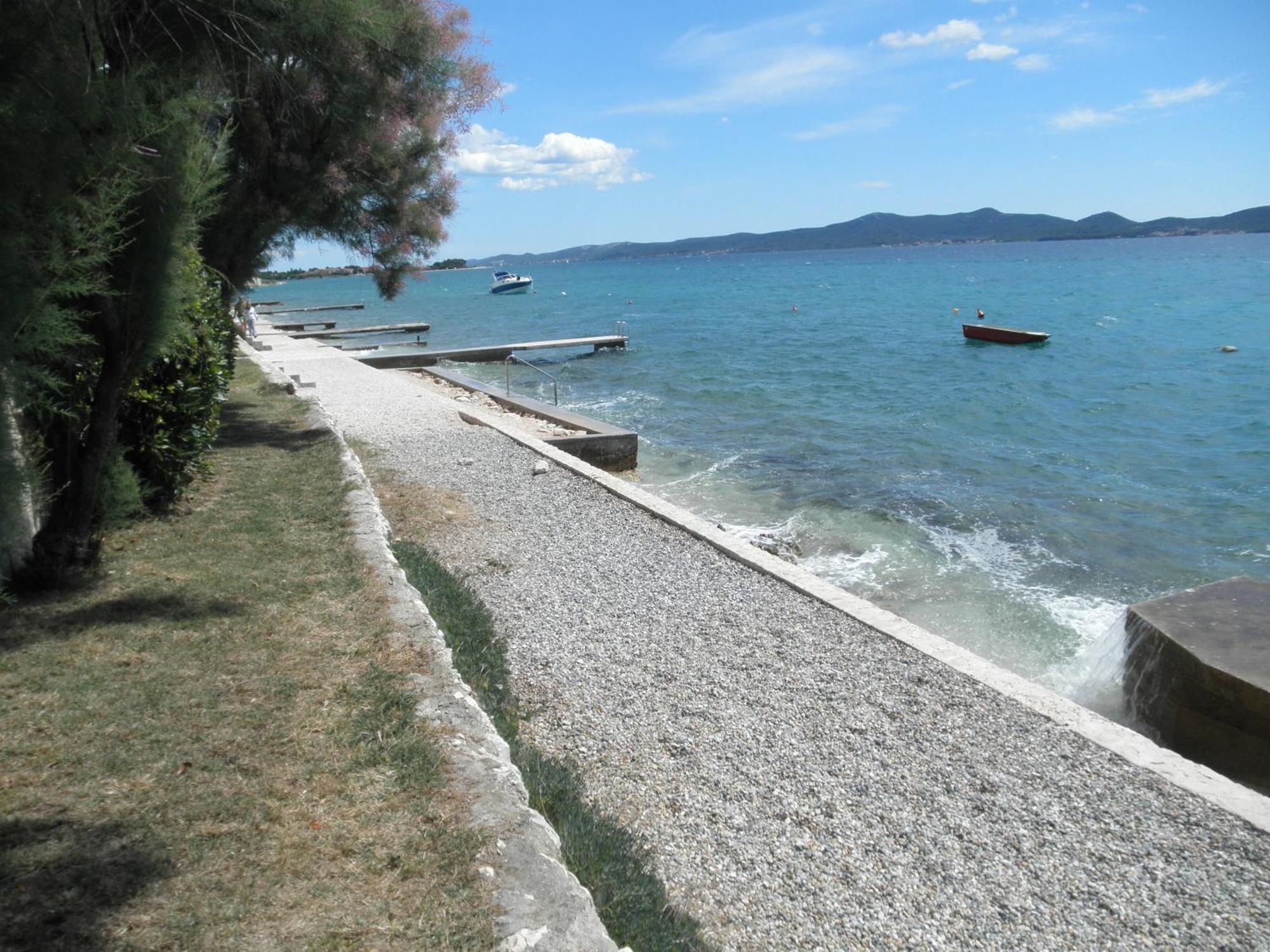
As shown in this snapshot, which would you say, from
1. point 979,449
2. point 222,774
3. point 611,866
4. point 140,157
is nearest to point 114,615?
point 222,774

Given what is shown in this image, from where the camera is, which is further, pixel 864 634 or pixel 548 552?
pixel 548 552

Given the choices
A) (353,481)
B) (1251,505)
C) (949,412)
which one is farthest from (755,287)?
(353,481)

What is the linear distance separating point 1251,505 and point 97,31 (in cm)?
1540

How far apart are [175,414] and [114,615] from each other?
266 cm

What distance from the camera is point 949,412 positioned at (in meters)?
21.6

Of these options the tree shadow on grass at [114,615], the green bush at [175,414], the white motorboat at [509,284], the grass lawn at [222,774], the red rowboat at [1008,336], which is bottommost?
the red rowboat at [1008,336]

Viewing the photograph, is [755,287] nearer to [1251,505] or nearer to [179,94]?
[1251,505]

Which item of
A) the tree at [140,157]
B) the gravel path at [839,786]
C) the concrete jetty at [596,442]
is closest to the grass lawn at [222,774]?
the tree at [140,157]

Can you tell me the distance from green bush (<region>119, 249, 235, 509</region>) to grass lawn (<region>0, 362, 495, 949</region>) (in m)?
1.26

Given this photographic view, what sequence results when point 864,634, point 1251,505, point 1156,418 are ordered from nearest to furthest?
point 864,634
point 1251,505
point 1156,418

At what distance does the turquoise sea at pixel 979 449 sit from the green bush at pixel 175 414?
6507mm

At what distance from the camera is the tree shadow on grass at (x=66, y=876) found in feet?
8.42

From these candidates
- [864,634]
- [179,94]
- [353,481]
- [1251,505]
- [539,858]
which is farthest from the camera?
[1251,505]

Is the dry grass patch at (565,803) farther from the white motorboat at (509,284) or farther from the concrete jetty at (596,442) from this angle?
the white motorboat at (509,284)
